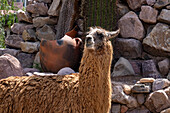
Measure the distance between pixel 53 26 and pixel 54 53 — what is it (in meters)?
1.63

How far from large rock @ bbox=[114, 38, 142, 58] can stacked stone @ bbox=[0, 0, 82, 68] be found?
4.01 feet

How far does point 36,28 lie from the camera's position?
6398 mm

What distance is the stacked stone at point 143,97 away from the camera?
4.02 m

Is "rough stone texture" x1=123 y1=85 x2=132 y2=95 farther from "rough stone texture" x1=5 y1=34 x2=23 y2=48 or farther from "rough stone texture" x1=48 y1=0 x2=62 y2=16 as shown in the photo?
"rough stone texture" x1=5 y1=34 x2=23 y2=48

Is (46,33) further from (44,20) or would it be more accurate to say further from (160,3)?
(160,3)

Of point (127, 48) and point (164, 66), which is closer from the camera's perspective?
point (164, 66)

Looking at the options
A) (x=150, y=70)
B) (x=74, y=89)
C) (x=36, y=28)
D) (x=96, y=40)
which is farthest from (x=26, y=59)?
(x=96, y=40)

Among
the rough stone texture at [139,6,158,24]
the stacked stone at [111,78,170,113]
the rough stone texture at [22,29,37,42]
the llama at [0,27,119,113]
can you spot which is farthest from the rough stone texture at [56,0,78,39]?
the llama at [0,27,119,113]

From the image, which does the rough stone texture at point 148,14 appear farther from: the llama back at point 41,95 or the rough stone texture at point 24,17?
the rough stone texture at point 24,17

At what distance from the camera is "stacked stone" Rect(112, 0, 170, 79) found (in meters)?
4.69

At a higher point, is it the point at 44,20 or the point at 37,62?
the point at 44,20

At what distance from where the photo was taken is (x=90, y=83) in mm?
2549

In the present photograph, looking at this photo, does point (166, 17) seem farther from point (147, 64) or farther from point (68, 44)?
point (68, 44)

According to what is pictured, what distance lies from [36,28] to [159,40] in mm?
3301
